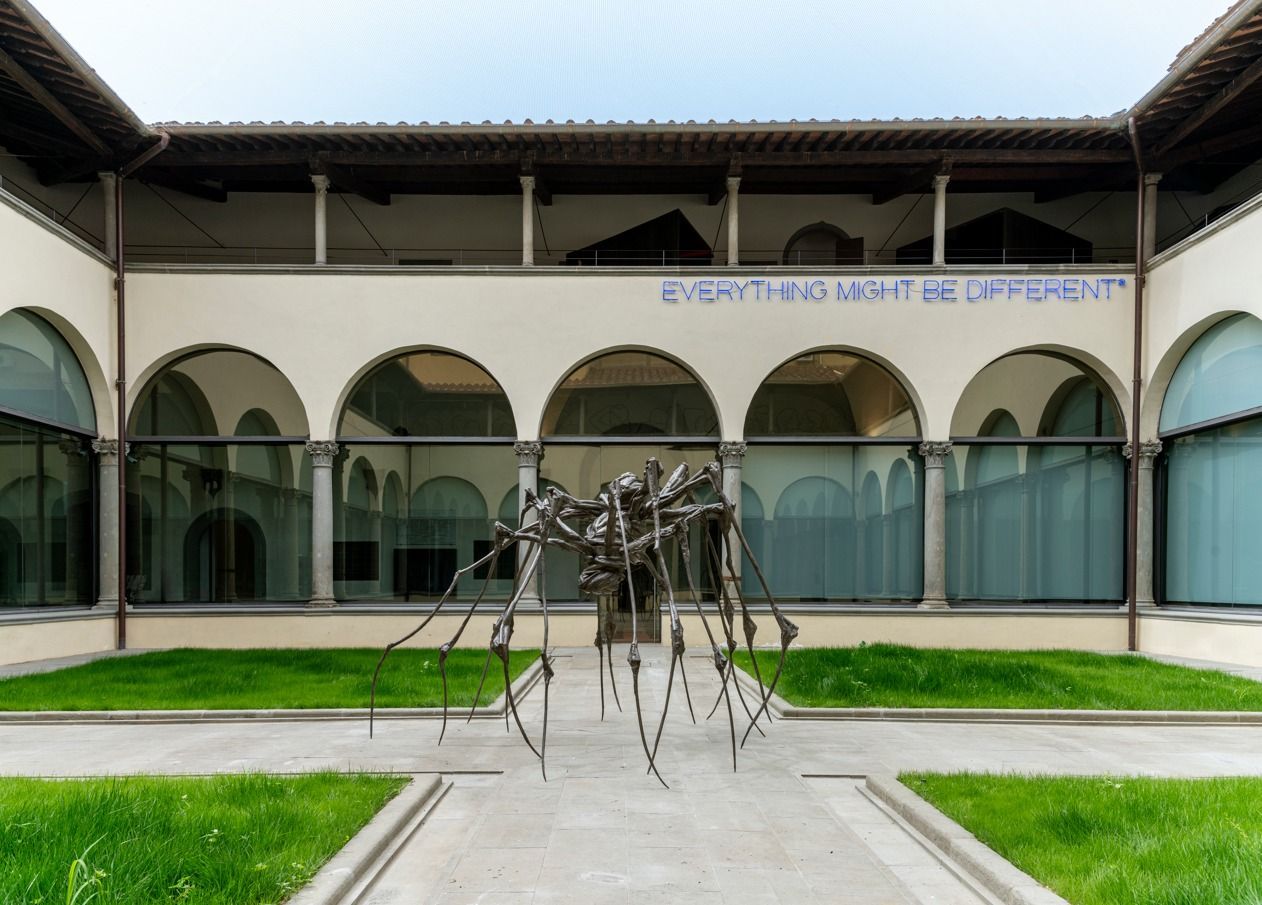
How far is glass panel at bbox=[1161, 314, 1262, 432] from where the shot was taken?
15.1 m

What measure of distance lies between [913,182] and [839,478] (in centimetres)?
657

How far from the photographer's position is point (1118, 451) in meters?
18.5

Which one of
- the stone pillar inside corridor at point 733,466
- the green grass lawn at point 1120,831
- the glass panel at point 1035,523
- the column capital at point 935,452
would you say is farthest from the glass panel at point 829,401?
the green grass lawn at point 1120,831

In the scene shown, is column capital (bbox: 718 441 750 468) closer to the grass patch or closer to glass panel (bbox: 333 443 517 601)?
glass panel (bbox: 333 443 517 601)

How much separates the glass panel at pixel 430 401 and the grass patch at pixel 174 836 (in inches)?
486

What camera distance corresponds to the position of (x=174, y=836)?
16.8ft

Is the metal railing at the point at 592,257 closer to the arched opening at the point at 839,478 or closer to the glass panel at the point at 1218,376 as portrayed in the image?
the arched opening at the point at 839,478

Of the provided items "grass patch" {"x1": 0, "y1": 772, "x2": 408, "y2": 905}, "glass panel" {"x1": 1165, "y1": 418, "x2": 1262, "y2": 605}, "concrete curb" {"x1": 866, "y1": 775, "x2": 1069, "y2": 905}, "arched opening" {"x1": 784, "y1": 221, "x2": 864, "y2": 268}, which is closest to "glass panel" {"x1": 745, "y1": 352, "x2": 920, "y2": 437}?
"arched opening" {"x1": 784, "y1": 221, "x2": 864, "y2": 268}

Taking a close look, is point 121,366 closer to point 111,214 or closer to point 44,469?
point 44,469

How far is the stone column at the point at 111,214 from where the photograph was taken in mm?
17656

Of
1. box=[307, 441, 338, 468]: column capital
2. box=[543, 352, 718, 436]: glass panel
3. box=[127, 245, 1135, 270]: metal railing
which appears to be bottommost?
box=[307, 441, 338, 468]: column capital

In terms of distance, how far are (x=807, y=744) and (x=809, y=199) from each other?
14.7 meters

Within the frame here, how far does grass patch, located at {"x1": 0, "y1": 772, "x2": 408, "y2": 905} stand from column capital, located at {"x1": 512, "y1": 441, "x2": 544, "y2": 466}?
1131 centimetres

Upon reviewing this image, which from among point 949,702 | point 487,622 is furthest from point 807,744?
point 487,622
